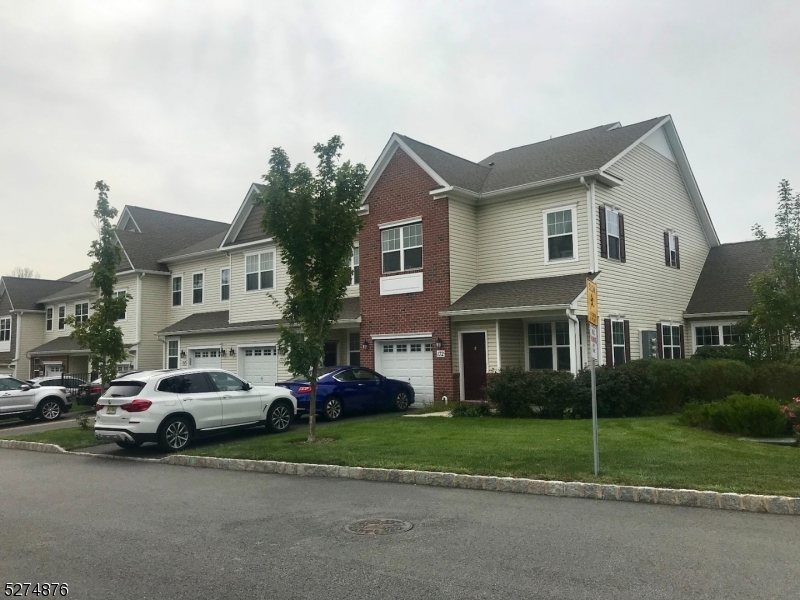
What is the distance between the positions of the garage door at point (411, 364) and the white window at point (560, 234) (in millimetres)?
4673

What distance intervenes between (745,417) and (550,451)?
4.43 m

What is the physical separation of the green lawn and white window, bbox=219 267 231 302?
48.0ft

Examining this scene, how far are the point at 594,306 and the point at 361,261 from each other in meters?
13.8

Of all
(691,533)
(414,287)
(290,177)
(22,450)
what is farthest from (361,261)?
(691,533)

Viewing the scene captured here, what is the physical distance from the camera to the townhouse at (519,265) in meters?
19.1

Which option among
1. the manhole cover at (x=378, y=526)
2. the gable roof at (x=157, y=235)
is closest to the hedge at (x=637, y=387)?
the manhole cover at (x=378, y=526)

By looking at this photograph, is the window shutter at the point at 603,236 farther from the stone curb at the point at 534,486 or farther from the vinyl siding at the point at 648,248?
the stone curb at the point at 534,486

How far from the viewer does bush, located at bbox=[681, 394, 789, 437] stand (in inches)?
482

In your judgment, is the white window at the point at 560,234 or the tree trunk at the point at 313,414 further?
the white window at the point at 560,234

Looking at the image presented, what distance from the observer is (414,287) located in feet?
68.0

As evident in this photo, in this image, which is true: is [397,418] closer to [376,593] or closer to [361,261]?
[361,261]

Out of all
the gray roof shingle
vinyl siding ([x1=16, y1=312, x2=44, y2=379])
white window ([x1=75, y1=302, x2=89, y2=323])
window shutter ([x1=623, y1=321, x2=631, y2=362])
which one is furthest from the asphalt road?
vinyl siding ([x1=16, y1=312, x2=44, y2=379])

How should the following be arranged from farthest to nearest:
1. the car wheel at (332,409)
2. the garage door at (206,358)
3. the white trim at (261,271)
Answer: the garage door at (206,358), the white trim at (261,271), the car wheel at (332,409)

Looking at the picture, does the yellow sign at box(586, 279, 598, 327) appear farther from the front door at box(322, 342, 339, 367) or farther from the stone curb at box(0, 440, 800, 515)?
the front door at box(322, 342, 339, 367)
